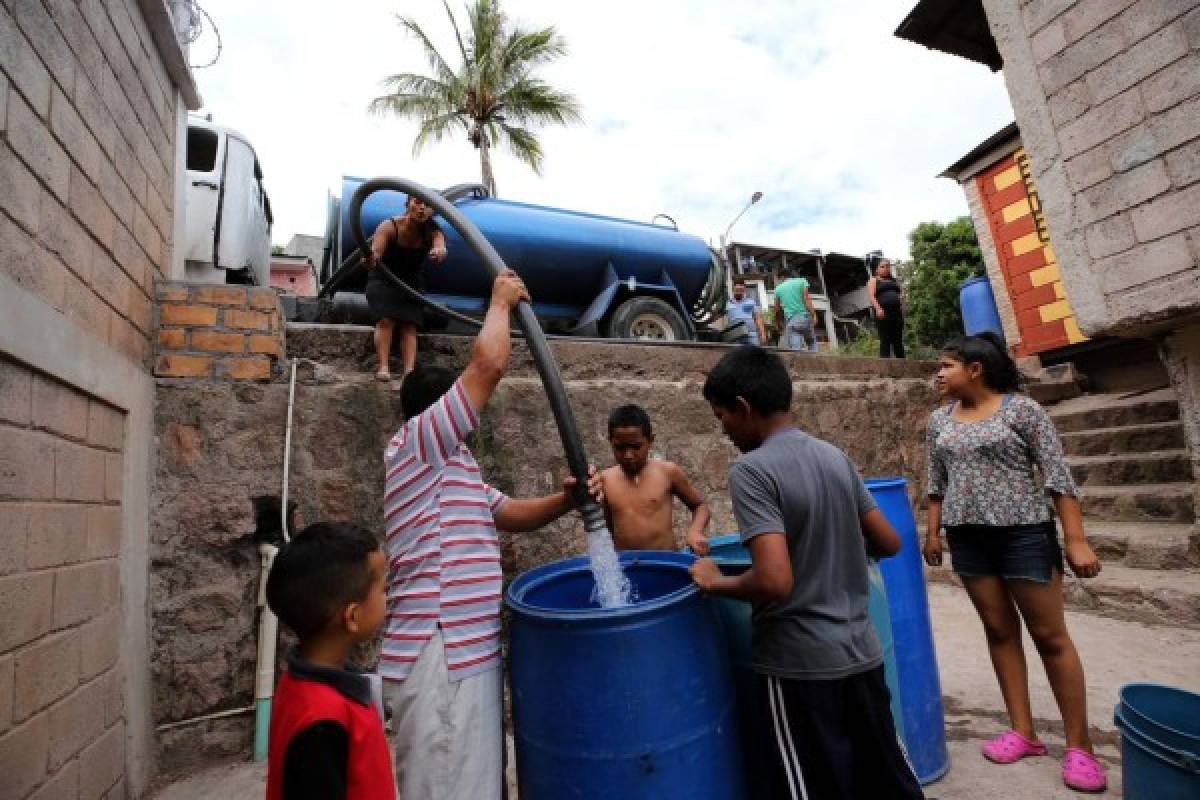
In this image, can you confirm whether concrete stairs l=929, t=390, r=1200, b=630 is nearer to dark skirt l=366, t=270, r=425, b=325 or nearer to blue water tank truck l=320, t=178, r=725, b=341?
blue water tank truck l=320, t=178, r=725, b=341

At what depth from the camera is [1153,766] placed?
1514 mm

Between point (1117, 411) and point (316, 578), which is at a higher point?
point (1117, 411)

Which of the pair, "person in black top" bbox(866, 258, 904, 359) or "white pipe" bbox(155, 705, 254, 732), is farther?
"person in black top" bbox(866, 258, 904, 359)

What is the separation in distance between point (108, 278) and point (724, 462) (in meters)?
3.17

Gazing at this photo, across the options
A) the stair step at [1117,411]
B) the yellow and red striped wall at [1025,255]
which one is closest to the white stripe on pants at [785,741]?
the stair step at [1117,411]

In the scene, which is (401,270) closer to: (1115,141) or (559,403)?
(559,403)

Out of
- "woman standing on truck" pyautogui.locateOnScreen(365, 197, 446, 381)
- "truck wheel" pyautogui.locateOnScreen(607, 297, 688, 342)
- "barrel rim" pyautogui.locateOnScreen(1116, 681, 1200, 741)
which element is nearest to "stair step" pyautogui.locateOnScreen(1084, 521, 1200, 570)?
"barrel rim" pyautogui.locateOnScreen(1116, 681, 1200, 741)

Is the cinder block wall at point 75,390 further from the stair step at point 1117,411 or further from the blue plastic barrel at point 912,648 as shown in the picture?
the stair step at point 1117,411

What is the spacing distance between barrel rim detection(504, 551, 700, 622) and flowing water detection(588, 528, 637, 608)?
0.33ft

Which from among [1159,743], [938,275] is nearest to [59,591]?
[1159,743]

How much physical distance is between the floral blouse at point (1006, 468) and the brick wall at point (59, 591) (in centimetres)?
282

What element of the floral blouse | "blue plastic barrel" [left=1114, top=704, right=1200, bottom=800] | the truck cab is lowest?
"blue plastic barrel" [left=1114, top=704, right=1200, bottom=800]

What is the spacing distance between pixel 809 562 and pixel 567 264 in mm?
4021

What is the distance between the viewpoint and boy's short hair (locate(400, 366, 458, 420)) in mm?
1693
